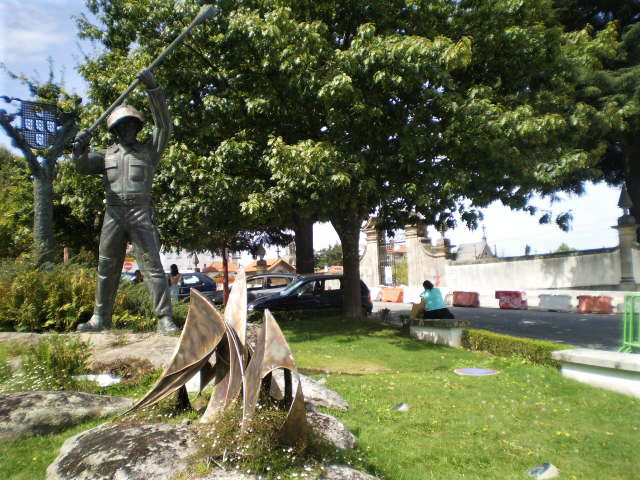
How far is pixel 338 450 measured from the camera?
3467 millimetres

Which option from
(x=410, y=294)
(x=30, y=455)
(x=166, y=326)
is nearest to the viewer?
(x=30, y=455)

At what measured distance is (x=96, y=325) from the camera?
22.8 ft

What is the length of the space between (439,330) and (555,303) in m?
10.8

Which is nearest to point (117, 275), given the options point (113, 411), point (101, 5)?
point (113, 411)

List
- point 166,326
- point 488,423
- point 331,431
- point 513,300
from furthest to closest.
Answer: point 513,300 < point 166,326 < point 488,423 < point 331,431

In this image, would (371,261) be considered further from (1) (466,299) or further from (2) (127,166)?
(2) (127,166)

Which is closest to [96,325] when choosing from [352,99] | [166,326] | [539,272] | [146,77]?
[166,326]

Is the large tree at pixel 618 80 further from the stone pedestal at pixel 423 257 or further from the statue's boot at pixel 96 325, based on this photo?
the statue's boot at pixel 96 325

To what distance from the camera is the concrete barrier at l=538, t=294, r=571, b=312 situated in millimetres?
19344

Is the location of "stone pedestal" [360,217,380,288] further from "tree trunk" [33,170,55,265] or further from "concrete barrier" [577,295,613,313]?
"tree trunk" [33,170,55,265]

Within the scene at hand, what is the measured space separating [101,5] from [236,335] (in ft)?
35.9

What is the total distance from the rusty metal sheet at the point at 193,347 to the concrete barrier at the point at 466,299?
70.9 ft

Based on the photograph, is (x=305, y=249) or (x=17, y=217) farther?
(x=17, y=217)

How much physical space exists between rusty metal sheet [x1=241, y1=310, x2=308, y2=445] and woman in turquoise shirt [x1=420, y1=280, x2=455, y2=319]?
30.2 feet
